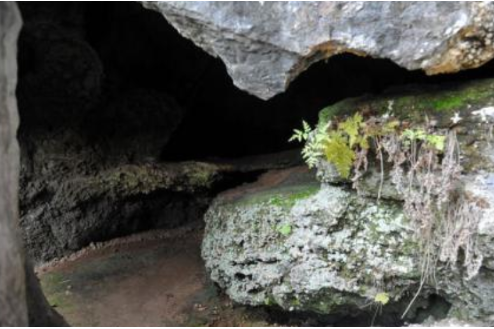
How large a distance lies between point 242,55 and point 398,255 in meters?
2.05

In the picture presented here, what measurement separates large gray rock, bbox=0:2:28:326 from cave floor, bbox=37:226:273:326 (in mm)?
2567

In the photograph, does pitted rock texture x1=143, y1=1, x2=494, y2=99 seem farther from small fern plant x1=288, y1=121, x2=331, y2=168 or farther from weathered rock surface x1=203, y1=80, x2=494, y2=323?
small fern plant x1=288, y1=121, x2=331, y2=168

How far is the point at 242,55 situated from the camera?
12.6 feet

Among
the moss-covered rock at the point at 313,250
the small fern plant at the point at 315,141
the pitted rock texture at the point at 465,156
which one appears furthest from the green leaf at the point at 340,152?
the moss-covered rock at the point at 313,250

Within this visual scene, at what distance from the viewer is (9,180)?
2.88m

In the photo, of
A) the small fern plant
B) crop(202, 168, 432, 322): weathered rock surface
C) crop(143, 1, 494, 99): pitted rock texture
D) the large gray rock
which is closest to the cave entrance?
crop(202, 168, 432, 322): weathered rock surface

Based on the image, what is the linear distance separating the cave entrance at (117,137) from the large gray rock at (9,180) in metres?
2.87

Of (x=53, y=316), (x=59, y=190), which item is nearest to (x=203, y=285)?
(x=59, y=190)

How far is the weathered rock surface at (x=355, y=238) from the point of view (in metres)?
3.96

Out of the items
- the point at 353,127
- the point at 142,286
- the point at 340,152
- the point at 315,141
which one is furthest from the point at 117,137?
the point at 353,127

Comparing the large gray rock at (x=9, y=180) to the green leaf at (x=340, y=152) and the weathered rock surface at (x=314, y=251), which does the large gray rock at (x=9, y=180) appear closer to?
the green leaf at (x=340, y=152)

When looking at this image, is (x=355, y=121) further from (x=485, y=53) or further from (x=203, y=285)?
(x=203, y=285)

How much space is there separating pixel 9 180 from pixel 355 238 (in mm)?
2802

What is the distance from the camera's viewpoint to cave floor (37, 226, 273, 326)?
544cm
